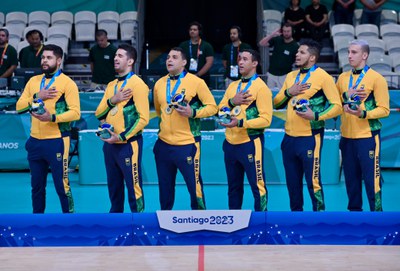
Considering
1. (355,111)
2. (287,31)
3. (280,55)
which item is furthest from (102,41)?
(355,111)

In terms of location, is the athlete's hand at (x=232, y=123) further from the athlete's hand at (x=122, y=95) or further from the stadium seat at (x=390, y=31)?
the stadium seat at (x=390, y=31)

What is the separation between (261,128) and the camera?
8.21 metres

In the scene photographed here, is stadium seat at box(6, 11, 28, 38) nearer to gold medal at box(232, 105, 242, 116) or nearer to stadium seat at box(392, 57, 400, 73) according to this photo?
stadium seat at box(392, 57, 400, 73)

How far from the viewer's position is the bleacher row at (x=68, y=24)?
53.2 ft

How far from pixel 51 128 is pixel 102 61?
5.02 metres

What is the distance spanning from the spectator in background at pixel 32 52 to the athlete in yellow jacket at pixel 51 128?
4.53 meters

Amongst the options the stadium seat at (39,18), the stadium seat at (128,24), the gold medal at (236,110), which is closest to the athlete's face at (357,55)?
the gold medal at (236,110)

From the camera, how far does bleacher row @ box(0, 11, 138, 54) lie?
53.2 ft

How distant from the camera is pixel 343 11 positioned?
1597cm

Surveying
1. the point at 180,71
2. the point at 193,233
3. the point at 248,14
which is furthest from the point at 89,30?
the point at 193,233

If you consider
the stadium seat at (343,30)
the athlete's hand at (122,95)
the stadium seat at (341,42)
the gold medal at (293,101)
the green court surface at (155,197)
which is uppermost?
the stadium seat at (343,30)

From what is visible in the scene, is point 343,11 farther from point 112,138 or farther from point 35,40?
point 112,138

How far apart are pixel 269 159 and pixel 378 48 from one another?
5.25 metres

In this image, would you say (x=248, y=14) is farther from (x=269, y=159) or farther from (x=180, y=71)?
(x=180, y=71)
